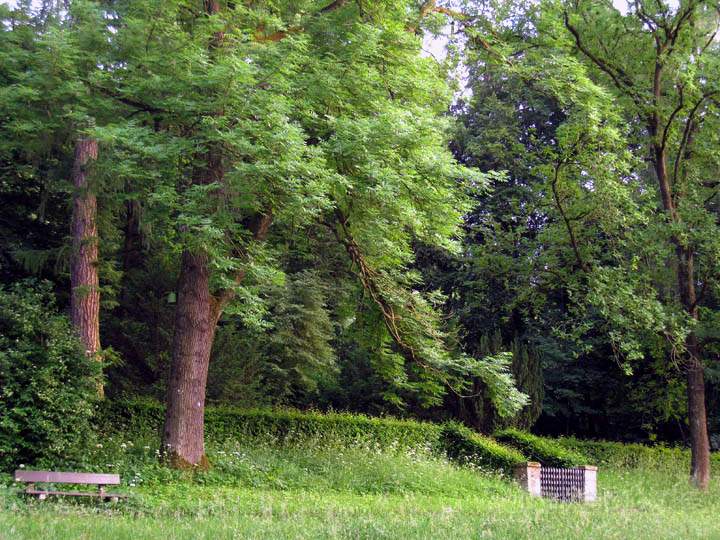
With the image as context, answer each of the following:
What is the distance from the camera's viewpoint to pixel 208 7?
14195 mm

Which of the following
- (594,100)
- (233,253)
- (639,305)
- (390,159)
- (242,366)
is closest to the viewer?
(390,159)

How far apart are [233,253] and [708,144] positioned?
14093mm

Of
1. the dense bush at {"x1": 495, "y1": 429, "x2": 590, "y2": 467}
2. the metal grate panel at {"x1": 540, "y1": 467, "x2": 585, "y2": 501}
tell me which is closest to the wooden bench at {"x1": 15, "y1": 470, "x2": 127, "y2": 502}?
the metal grate panel at {"x1": 540, "y1": 467, "x2": 585, "y2": 501}

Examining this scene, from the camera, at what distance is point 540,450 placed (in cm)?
2000

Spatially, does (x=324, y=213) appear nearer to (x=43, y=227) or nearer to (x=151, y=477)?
(x=151, y=477)

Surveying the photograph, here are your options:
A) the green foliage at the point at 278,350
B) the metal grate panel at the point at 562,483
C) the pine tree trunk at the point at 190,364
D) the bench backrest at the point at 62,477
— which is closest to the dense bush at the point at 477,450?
the metal grate panel at the point at 562,483

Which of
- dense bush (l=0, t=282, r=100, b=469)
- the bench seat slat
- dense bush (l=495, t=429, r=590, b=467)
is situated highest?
dense bush (l=0, t=282, r=100, b=469)

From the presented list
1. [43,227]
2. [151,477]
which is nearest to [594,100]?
[151,477]

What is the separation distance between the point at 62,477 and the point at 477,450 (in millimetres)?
12124

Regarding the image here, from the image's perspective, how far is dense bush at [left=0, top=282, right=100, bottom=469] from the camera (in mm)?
12328

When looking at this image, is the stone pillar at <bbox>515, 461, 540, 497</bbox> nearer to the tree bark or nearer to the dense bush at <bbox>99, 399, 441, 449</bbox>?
the dense bush at <bbox>99, 399, 441, 449</bbox>

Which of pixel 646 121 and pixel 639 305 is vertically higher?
pixel 646 121

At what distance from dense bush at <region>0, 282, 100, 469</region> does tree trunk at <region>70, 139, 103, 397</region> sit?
287 cm

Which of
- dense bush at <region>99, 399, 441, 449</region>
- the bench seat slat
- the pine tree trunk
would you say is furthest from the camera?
dense bush at <region>99, 399, 441, 449</region>
